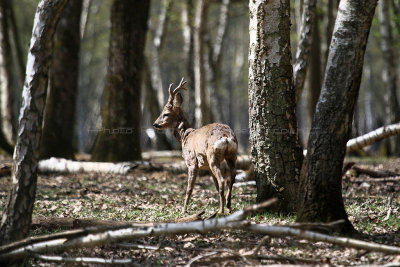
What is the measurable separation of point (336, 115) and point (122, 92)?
8.77 metres

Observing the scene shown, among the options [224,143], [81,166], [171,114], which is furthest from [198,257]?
[81,166]

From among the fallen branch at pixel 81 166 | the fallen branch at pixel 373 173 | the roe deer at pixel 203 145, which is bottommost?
the fallen branch at pixel 373 173

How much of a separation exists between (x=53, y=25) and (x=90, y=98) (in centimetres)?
5240

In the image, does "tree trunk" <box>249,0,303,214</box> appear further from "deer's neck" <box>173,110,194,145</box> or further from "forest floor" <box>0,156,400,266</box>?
"deer's neck" <box>173,110,194,145</box>

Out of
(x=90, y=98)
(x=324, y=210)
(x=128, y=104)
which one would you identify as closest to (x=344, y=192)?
(x=324, y=210)

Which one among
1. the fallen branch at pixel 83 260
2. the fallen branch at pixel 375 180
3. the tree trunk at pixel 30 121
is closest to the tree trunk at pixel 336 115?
the fallen branch at pixel 83 260

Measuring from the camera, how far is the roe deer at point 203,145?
7652 mm

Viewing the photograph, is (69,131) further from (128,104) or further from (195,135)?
(195,135)

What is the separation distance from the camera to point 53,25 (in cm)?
547

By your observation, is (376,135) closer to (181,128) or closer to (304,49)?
(304,49)

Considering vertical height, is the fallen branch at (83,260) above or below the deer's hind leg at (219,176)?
below

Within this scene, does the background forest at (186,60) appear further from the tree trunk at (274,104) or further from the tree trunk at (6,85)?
the tree trunk at (274,104)

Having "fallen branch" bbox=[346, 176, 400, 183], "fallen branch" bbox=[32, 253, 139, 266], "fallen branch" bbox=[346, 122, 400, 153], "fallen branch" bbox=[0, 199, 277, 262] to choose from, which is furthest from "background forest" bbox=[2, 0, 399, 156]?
"fallen branch" bbox=[32, 253, 139, 266]

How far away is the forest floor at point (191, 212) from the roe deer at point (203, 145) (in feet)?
1.74
